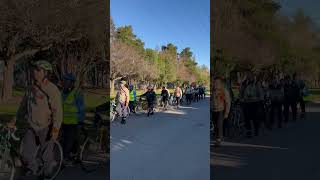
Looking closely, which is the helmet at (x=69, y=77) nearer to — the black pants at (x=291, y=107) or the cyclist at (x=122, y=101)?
the black pants at (x=291, y=107)

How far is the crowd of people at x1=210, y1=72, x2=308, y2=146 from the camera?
4.62 meters

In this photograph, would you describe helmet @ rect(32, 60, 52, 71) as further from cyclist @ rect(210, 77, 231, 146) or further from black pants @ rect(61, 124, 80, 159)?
cyclist @ rect(210, 77, 231, 146)

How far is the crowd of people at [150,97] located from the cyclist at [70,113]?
5212mm

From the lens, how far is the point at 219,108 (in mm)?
5137

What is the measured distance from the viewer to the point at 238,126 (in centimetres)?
512

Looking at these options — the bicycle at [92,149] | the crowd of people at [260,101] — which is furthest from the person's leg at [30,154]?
the crowd of people at [260,101]

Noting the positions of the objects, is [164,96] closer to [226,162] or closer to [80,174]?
[226,162]

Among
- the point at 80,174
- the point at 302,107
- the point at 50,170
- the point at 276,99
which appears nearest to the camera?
the point at 50,170

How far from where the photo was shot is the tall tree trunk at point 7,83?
406cm

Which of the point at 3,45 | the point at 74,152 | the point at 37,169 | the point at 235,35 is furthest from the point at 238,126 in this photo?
the point at 3,45

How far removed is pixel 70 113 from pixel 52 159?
18.9 inches

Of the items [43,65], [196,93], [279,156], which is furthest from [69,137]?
[196,93]

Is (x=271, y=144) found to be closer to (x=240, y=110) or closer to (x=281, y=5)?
(x=240, y=110)

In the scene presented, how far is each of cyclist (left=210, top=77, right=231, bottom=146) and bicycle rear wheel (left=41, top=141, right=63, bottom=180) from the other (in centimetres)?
172
